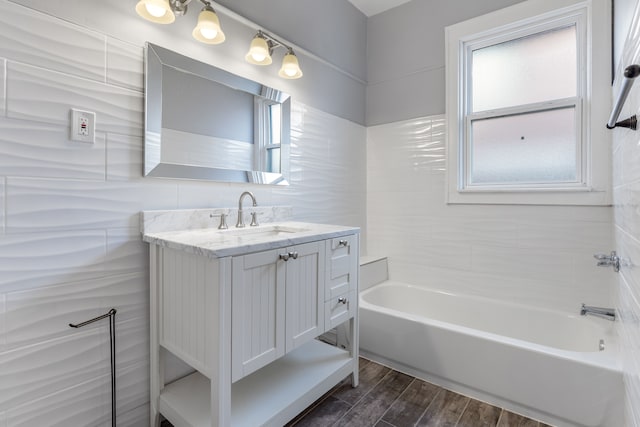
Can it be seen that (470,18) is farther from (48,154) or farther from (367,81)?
(48,154)

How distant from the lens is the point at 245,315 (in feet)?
3.73

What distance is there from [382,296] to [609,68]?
199 centimetres

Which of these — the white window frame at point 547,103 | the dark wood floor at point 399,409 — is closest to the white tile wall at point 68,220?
the dark wood floor at point 399,409

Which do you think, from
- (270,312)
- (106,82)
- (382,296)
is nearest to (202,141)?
(106,82)

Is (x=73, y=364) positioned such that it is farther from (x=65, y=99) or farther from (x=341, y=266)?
(x=341, y=266)

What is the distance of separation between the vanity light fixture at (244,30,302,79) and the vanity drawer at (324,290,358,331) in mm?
1338

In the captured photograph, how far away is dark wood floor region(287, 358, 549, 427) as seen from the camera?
147 cm

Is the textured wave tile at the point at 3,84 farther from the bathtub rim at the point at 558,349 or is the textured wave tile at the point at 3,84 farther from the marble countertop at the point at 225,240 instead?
the bathtub rim at the point at 558,349

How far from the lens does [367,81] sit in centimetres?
280

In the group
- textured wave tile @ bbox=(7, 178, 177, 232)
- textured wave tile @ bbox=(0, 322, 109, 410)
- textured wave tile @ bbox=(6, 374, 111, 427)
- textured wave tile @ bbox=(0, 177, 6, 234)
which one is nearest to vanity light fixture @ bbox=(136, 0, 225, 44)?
textured wave tile @ bbox=(7, 178, 177, 232)

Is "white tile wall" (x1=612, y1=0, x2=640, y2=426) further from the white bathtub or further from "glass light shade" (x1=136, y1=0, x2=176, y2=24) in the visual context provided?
"glass light shade" (x1=136, y1=0, x2=176, y2=24)

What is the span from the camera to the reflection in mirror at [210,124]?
55.5 inches

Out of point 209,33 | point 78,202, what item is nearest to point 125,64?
point 209,33

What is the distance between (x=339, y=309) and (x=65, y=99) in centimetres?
144
